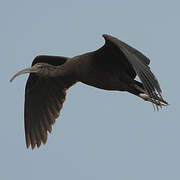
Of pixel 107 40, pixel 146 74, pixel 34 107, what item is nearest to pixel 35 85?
pixel 34 107

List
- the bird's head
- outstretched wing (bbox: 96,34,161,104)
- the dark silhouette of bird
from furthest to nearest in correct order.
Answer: the bird's head, the dark silhouette of bird, outstretched wing (bbox: 96,34,161,104)

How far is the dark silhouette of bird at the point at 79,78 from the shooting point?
686cm

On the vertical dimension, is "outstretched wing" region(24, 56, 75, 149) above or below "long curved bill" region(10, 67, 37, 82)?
below

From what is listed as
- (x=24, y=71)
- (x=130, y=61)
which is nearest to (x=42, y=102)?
(x=24, y=71)

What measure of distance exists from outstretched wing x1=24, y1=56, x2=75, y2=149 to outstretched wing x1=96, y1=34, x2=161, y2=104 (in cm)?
132

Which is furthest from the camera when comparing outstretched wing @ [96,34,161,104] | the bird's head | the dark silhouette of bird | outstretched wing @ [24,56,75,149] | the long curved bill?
outstretched wing @ [24,56,75,149]

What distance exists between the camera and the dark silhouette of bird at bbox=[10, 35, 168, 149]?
22.5ft

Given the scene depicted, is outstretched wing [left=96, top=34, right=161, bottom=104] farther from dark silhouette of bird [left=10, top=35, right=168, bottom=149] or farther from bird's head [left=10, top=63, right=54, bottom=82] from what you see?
bird's head [left=10, top=63, right=54, bottom=82]

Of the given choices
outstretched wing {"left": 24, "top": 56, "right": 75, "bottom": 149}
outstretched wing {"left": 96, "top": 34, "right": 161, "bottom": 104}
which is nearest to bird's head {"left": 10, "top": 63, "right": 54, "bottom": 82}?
outstretched wing {"left": 24, "top": 56, "right": 75, "bottom": 149}

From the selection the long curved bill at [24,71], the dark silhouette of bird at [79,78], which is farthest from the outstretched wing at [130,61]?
the long curved bill at [24,71]

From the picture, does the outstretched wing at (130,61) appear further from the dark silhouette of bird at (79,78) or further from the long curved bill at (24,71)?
the long curved bill at (24,71)

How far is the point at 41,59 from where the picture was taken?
9.44 m

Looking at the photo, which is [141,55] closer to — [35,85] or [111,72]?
[111,72]

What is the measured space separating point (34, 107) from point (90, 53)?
1869 millimetres
